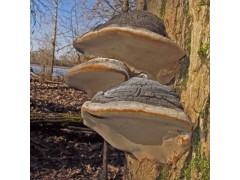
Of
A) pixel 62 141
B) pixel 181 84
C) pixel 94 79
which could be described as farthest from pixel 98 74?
pixel 62 141

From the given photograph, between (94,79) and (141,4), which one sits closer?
(94,79)

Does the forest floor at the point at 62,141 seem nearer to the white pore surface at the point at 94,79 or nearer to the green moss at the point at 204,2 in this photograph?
the white pore surface at the point at 94,79

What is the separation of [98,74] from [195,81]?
0.16 metres

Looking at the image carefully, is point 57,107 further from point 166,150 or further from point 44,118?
point 166,150

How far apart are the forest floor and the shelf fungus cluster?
49.6 inches

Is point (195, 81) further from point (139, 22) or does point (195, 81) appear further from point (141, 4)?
point (141, 4)

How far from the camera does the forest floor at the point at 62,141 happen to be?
1927mm

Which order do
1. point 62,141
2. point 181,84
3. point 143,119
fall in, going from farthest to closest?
point 62,141
point 181,84
point 143,119

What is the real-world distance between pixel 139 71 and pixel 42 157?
1.59 meters

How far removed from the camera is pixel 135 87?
503 millimetres

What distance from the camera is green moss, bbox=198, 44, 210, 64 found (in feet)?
1.81

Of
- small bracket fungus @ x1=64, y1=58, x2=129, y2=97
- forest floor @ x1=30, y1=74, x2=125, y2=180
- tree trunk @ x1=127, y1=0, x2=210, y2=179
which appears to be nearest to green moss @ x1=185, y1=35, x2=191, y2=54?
tree trunk @ x1=127, y1=0, x2=210, y2=179

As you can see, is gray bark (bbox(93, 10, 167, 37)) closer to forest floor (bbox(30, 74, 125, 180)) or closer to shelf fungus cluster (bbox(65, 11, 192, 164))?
shelf fungus cluster (bbox(65, 11, 192, 164))
